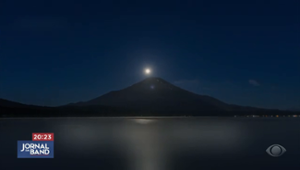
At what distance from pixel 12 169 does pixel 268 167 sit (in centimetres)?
1637

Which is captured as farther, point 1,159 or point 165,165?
point 1,159

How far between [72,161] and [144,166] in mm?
6073

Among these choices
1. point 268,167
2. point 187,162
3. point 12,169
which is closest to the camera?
point 12,169

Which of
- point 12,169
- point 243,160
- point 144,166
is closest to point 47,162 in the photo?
point 12,169

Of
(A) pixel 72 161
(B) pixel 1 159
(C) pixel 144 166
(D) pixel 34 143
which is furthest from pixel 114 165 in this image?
(B) pixel 1 159

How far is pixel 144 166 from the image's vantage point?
22.4 metres

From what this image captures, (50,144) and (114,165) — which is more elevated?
(50,144)

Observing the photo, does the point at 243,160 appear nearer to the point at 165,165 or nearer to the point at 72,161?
the point at 165,165

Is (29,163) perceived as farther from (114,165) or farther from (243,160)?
(243,160)

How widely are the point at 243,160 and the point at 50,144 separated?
14638 mm

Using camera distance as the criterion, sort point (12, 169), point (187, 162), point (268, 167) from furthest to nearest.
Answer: point (187, 162) → point (268, 167) → point (12, 169)

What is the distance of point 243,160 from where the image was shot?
86.7ft

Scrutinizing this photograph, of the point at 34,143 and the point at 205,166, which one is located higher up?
the point at 34,143

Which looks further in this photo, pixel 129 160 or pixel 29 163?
pixel 129 160
